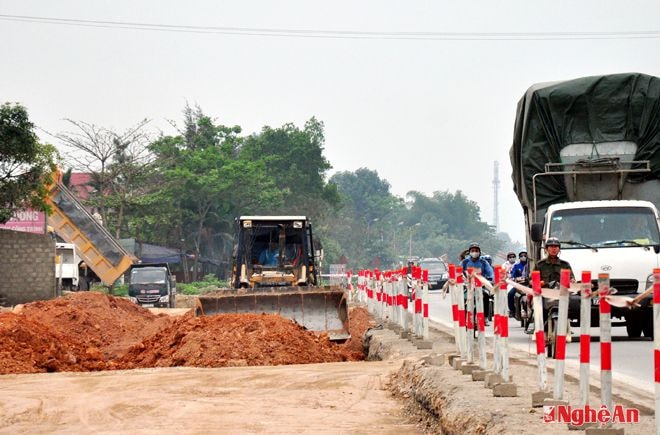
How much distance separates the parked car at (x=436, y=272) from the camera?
5981cm

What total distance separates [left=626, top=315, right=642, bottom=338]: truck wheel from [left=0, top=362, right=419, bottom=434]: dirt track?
15.2 feet

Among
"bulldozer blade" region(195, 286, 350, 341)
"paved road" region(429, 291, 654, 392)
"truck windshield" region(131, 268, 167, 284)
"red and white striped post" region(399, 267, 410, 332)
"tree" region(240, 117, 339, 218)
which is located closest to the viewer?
"paved road" region(429, 291, 654, 392)

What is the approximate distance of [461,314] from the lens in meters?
14.7

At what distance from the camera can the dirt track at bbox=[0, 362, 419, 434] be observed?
A: 39.9 ft

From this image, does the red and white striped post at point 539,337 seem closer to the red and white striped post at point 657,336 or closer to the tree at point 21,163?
the red and white striped post at point 657,336

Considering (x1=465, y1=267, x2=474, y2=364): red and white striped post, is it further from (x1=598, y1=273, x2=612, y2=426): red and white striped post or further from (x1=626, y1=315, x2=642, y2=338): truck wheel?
(x1=626, y1=315, x2=642, y2=338): truck wheel

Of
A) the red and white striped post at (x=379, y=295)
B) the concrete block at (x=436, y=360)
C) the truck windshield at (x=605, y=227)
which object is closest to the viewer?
the concrete block at (x=436, y=360)

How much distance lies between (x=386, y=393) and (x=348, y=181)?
146m

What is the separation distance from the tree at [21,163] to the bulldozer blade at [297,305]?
2034cm

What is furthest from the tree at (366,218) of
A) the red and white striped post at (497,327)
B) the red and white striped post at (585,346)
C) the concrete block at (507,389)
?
the red and white striped post at (585,346)

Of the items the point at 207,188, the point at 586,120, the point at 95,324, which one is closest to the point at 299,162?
the point at 207,188

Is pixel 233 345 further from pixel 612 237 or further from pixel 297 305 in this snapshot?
pixel 612 237

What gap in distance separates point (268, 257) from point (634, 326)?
12.2m

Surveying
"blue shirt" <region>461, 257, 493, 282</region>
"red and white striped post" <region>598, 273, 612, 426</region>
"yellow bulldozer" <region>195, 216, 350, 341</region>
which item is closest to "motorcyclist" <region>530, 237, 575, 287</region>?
"blue shirt" <region>461, 257, 493, 282</region>
